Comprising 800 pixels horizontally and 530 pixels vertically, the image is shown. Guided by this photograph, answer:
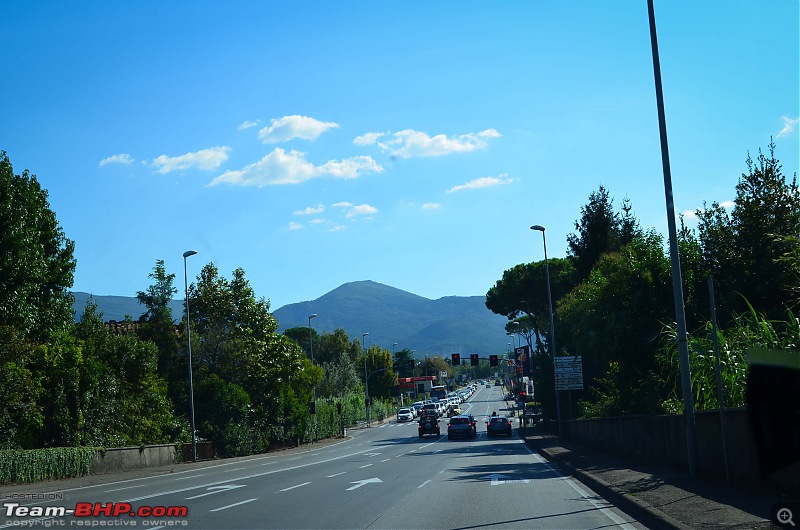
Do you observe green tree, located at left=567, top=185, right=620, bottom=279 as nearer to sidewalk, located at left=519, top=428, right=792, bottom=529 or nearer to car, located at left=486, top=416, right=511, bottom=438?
car, located at left=486, top=416, right=511, bottom=438

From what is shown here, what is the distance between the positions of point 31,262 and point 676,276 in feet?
79.9

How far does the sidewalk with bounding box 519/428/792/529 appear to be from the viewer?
1074 cm

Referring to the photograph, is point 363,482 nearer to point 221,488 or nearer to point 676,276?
point 221,488

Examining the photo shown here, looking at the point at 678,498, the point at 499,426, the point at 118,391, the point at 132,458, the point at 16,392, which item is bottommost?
the point at 499,426

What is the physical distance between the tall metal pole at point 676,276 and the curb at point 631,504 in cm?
195

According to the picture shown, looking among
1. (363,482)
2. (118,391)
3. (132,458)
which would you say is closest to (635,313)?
(363,482)

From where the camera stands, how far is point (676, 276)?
1694 centimetres

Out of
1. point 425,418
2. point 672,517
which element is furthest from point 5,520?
point 425,418

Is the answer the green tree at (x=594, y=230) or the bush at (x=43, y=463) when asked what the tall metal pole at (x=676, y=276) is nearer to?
the bush at (x=43, y=463)

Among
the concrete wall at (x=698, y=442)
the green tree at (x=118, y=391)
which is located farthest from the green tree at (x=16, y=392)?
the concrete wall at (x=698, y=442)

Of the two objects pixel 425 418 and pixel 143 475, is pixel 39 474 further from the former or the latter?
pixel 425 418

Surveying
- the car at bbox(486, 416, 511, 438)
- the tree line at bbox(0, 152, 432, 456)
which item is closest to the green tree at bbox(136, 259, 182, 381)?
the tree line at bbox(0, 152, 432, 456)

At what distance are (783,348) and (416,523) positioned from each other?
291 inches

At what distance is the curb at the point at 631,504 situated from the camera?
11.3m
